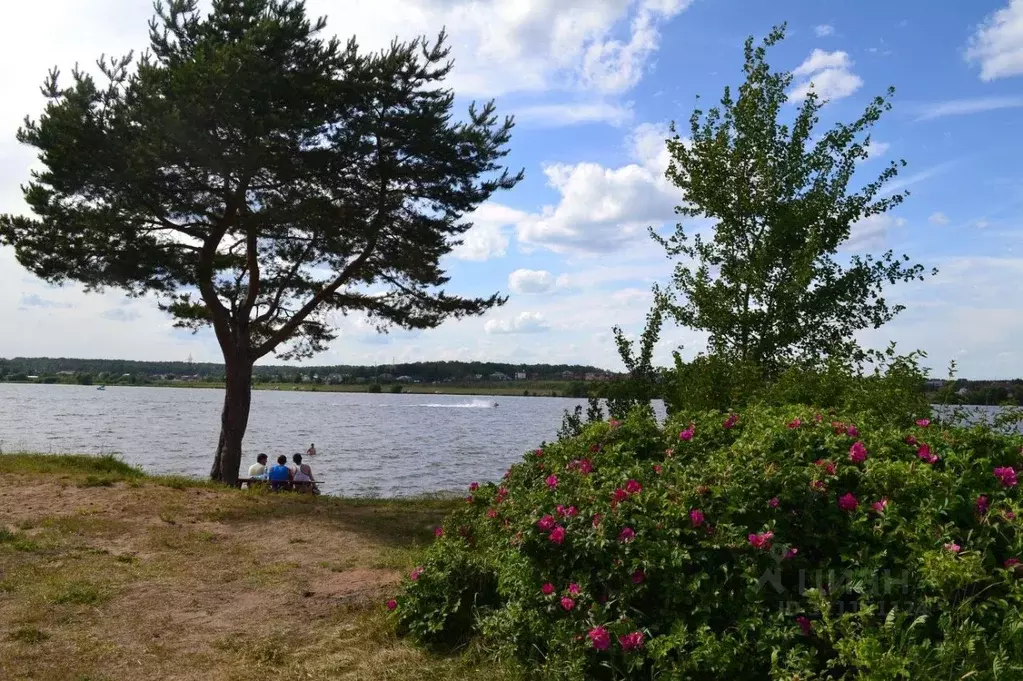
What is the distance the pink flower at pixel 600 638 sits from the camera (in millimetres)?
3689

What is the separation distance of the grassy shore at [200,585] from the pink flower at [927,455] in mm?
2446

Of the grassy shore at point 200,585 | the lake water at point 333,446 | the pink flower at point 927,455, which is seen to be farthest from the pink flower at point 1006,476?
the lake water at point 333,446

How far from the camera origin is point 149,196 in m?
13.8

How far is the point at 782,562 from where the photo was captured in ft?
11.9

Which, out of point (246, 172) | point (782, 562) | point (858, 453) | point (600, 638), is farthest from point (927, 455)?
point (246, 172)

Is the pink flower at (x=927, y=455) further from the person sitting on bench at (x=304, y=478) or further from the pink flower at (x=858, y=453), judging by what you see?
the person sitting on bench at (x=304, y=478)

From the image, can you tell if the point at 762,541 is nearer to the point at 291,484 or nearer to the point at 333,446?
the point at 291,484

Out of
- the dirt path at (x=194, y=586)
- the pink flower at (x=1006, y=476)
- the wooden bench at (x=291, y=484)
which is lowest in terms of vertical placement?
the wooden bench at (x=291, y=484)

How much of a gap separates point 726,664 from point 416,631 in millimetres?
2227

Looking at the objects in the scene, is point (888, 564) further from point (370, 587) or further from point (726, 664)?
point (370, 587)

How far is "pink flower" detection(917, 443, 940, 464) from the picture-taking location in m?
3.85

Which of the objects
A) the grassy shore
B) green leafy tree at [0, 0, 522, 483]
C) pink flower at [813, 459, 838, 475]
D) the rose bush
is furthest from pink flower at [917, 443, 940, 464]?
green leafy tree at [0, 0, 522, 483]

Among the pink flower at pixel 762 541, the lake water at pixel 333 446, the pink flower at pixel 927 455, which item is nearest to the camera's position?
the pink flower at pixel 762 541

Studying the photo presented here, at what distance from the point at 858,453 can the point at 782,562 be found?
75cm
